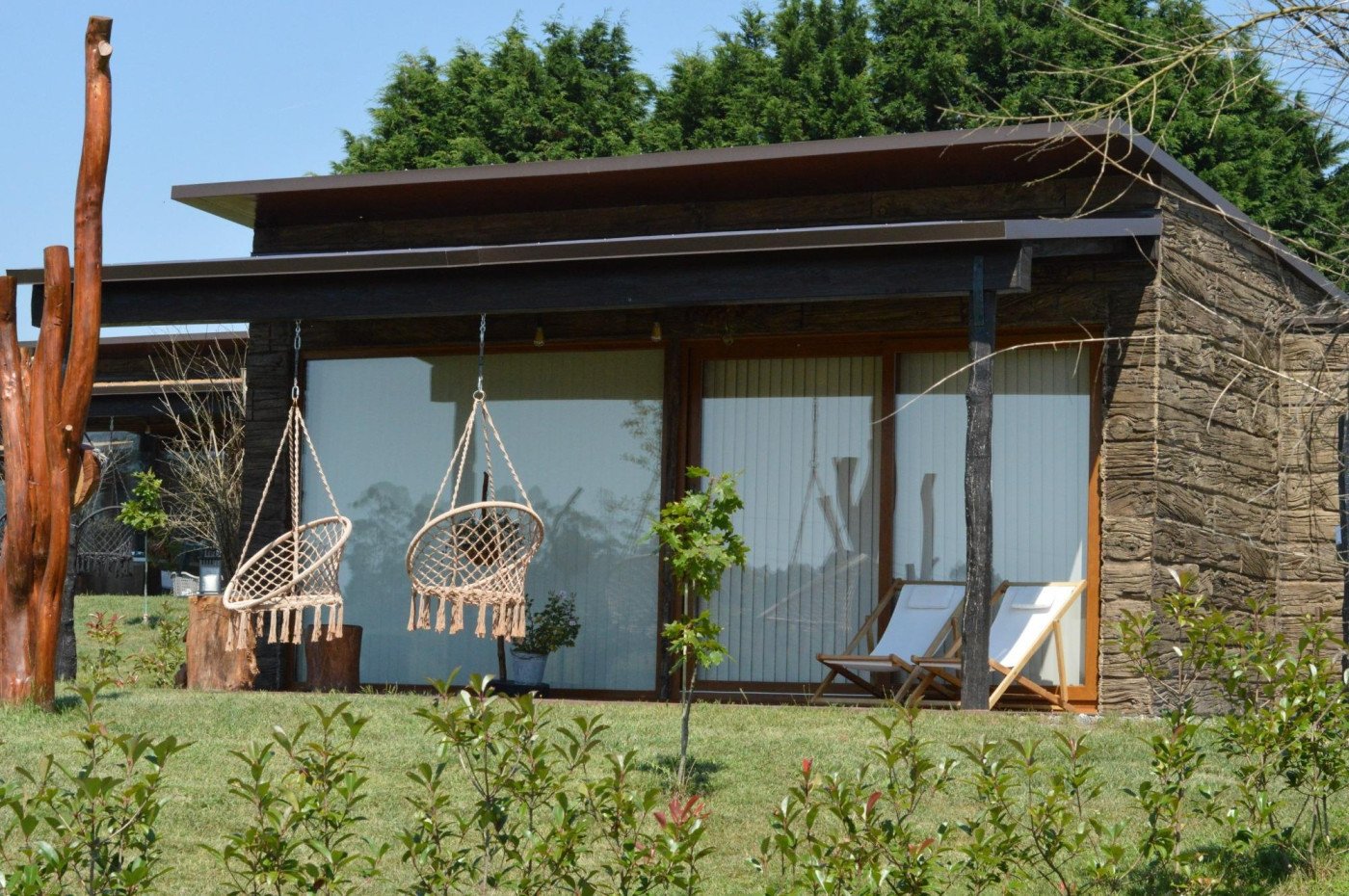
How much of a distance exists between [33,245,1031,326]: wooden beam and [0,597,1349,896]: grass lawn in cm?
221

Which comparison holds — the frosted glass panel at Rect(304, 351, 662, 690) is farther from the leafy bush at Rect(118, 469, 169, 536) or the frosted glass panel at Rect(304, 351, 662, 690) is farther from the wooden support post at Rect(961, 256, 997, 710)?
the leafy bush at Rect(118, 469, 169, 536)

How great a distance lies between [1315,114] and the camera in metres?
4.47

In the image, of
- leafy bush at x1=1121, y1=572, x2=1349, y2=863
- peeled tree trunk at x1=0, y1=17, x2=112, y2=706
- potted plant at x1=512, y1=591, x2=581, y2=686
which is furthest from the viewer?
potted plant at x1=512, y1=591, x2=581, y2=686

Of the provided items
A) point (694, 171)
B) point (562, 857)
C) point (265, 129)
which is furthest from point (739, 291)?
point (265, 129)

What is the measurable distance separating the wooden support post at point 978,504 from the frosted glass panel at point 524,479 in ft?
8.98

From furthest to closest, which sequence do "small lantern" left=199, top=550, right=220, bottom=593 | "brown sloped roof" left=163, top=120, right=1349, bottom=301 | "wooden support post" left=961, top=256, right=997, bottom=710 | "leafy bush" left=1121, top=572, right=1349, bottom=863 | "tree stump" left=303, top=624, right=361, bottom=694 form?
"small lantern" left=199, top=550, right=220, bottom=593 < "tree stump" left=303, top=624, right=361, bottom=694 < "brown sloped roof" left=163, top=120, right=1349, bottom=301 < "wooden support post" left=961, top=256, right=997, bottom=710 < "leafy bush" left=1121, top=572, right=1349, bottom=863

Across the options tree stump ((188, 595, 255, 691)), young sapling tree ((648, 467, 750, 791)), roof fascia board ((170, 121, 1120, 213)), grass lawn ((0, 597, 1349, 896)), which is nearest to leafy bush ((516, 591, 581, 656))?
grass lawn ((0, 597, 1349, 896))

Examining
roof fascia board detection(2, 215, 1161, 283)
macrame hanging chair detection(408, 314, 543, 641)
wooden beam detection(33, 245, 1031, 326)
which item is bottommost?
macrame hanging chair detection(408, 314, 543, 641)

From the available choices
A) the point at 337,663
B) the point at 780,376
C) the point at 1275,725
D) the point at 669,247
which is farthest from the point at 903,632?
the point at 1275,725

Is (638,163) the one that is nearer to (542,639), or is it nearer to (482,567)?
(482,567)

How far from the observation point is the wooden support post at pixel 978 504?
7871 millimetres

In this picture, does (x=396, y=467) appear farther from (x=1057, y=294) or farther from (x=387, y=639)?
(x=1057, y=294)

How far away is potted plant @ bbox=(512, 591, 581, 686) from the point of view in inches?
390

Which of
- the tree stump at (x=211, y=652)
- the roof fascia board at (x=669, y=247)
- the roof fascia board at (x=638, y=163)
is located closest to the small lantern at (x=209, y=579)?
the roof fascia board at (x=638, y=163)
